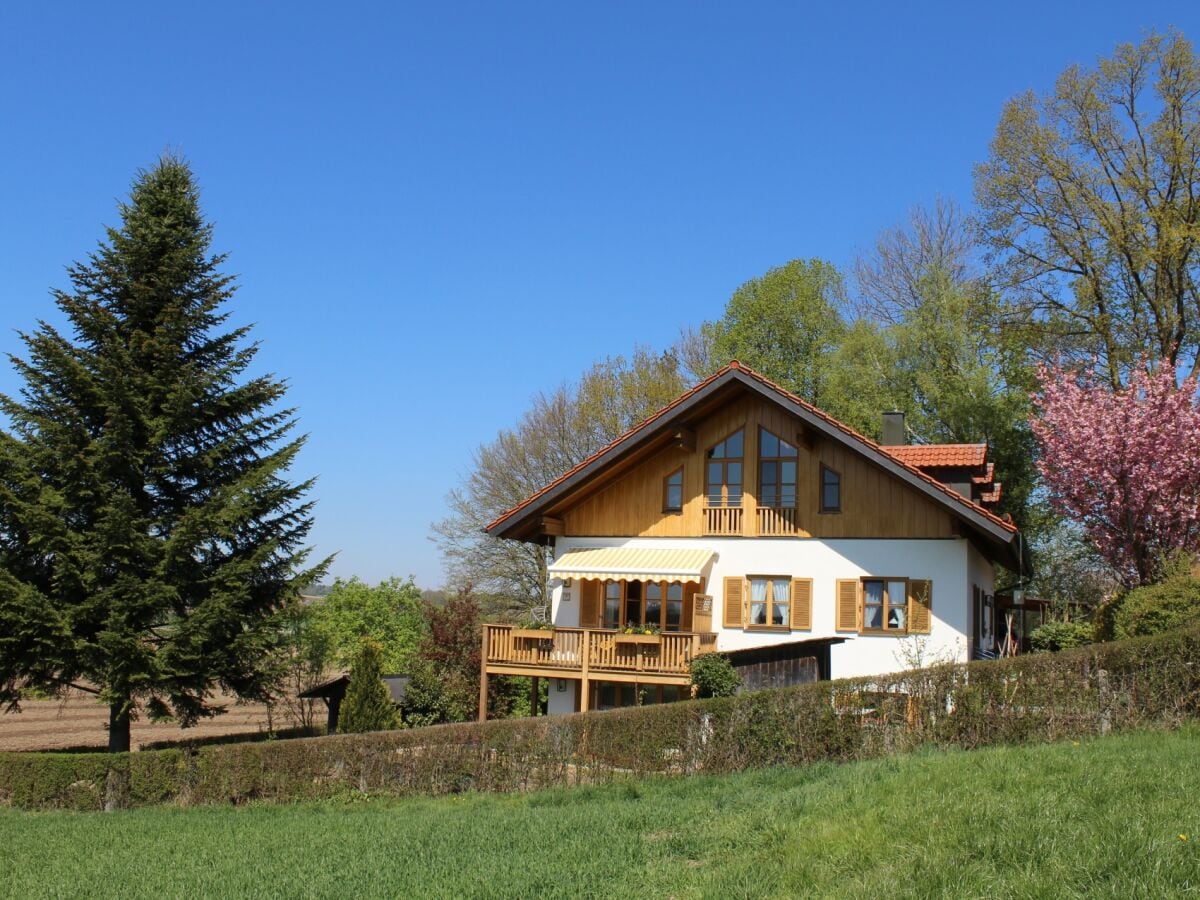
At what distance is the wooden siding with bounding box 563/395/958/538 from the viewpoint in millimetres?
22953

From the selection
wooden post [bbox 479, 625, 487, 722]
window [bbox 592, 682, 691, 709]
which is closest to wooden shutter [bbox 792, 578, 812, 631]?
window [bbox 592, 682, 691, 709]

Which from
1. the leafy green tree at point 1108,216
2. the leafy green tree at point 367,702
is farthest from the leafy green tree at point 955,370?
the leafy green tree at point 367,702

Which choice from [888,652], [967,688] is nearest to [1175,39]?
[888,652]

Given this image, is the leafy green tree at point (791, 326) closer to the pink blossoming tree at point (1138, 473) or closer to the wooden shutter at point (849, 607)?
the pink blossoming tree at point (1138, 473)

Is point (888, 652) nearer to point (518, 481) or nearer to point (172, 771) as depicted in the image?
point (172, 771)

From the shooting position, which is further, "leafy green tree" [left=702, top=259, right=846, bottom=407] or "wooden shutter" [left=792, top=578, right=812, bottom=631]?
"leafy green tree" [left=702, top=259, right=846, bottom=407]

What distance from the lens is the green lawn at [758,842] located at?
6.72 m

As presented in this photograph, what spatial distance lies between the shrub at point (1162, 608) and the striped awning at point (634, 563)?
9004 mm

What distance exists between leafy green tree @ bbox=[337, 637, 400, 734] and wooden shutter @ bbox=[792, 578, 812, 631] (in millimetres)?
8952

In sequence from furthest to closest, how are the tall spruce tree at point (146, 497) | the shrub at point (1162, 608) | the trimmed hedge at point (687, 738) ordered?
the tall spruce tree at point (146, 497), the shrub at point (1162, 608), the trimmed hedge at point (687, 738)

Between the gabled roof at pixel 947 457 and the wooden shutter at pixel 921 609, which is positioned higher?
the gabled roof at pixel 947 457

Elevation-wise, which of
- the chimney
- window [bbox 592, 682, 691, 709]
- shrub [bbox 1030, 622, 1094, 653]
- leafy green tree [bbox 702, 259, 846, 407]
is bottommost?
window [bbox 592, 682, 691, 709]

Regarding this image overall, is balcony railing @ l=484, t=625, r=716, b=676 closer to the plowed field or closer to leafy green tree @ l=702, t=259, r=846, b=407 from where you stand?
the plowed field

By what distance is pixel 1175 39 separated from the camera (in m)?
29.9
